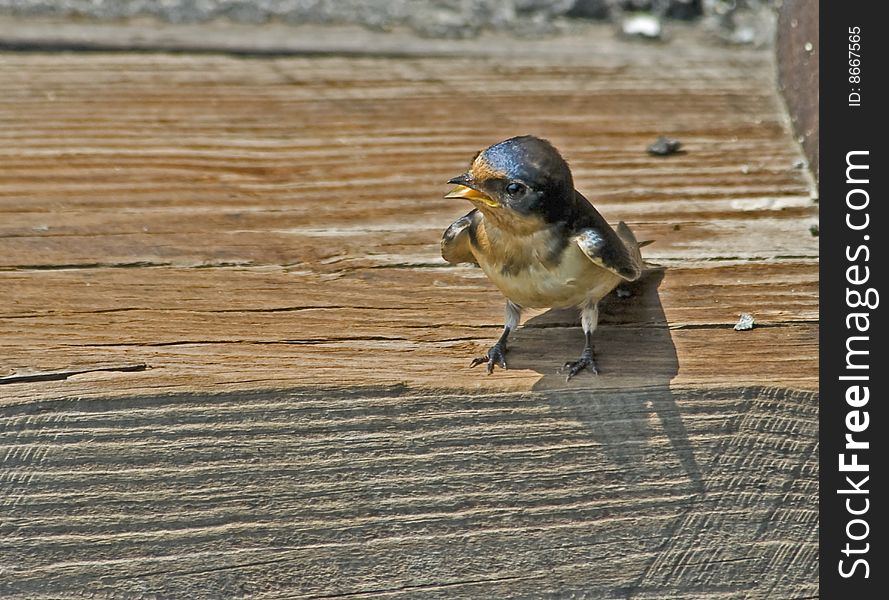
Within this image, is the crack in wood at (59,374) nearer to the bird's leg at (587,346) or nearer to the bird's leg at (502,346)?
the bird's leg at (502,346)

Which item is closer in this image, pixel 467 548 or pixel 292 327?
pixel 467 548

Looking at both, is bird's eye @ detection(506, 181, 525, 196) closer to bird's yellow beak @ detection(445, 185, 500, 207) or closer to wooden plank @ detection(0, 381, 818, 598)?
bird's yellow beak @ detection(445, 185, 500, 207)

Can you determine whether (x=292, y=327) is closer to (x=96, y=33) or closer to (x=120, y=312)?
(x=120, y=312)

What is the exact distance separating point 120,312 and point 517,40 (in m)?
1.82

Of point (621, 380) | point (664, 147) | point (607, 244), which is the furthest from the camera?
point (664, 147)

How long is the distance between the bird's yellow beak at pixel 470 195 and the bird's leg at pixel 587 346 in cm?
34

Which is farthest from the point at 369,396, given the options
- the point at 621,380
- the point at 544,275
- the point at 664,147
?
the point at 664,147

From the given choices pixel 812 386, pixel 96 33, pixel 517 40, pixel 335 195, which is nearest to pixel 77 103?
pixel 96 33

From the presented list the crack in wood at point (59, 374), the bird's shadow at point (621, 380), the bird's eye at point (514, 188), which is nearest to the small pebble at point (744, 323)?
the bird's shadow at point (621, 380)

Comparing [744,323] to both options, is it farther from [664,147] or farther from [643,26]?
[643,26]

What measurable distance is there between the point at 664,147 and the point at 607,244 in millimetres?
634

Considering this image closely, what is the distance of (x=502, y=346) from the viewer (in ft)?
8.11

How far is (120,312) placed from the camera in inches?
99.0

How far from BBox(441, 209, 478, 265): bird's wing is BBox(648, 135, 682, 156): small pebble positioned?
0.68 meters
